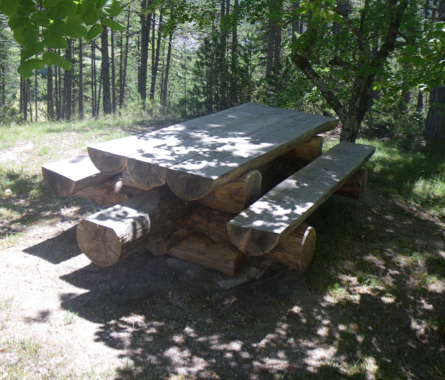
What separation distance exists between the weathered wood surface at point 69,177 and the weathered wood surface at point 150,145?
355 millimetres

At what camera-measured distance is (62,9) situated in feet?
6.66

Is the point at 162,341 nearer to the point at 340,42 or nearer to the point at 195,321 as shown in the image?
the point at 195,321

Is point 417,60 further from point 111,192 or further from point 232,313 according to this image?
point 111,192

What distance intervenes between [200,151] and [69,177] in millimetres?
1465

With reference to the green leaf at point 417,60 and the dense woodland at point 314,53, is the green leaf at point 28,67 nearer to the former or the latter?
the dense woodland at point 314,53

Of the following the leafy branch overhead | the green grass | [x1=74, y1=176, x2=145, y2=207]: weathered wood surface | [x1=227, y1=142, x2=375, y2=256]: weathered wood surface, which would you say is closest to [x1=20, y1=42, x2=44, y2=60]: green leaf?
the leafy branch overhead

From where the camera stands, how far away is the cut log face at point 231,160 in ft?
10.7

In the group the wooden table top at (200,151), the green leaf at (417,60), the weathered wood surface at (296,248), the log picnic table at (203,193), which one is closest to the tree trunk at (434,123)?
the wooden table top at (200,151)

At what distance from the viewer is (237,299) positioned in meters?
3.54

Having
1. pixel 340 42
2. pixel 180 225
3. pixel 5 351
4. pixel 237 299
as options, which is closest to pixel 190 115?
pixel 340 42

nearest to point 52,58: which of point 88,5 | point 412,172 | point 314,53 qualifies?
point 88,5

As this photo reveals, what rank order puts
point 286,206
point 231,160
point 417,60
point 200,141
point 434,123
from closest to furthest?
1. point 417,60
2. point 286,206
3. point 231,160
4. point 200,141
5. point 434,123

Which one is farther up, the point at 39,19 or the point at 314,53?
the point at 314,53

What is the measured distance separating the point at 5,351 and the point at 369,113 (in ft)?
32.8
